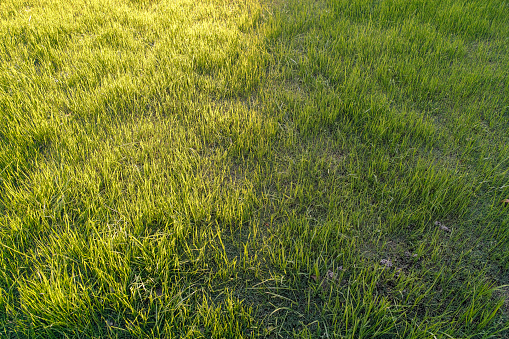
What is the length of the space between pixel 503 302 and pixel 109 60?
11.6 ft

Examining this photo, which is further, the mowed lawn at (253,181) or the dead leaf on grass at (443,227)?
the dead leaf on grass at (443,227)

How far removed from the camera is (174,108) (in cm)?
272

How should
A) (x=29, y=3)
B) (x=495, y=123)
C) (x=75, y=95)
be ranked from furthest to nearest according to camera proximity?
1. (x=29, y=3)
2. (x=75, y=95)
3. (x=495, y=123)

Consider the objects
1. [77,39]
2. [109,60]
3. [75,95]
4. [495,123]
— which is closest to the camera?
[495,123]

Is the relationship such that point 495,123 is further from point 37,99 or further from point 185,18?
point 37,99

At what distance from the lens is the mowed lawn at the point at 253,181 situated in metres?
1.50

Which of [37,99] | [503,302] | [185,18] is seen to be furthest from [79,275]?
[185,18]

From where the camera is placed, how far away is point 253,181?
2152 mm

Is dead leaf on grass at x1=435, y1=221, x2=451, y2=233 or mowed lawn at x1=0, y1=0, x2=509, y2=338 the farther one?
dead leaf on grass at x1=435, y1=221, x2=451, y2=233

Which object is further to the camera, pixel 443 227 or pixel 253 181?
pixel 253 181

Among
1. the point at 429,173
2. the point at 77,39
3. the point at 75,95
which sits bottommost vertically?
the point at 429,173

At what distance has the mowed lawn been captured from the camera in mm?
1502

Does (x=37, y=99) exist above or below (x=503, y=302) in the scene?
above

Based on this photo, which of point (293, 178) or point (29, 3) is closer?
point (293, 178)
